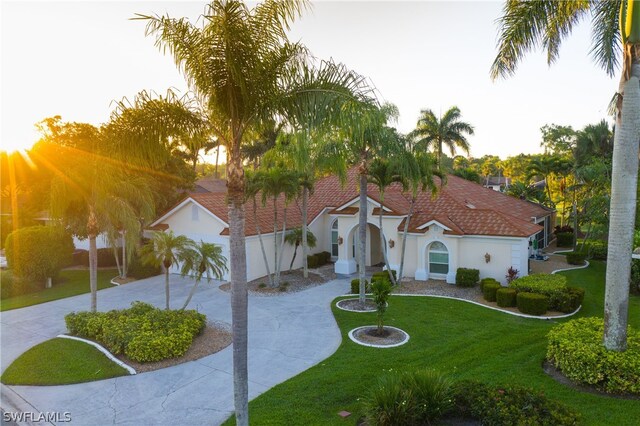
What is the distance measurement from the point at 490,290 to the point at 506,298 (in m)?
0.87

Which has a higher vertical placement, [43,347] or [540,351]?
[540,351]

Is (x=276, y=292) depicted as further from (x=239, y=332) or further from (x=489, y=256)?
(x=239, y=332)

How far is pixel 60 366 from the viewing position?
11.5 metres

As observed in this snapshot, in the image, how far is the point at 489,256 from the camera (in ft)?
64.8

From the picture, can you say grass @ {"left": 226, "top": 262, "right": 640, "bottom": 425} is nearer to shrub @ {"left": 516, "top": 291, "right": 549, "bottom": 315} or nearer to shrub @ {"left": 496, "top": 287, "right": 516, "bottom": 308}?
shrub @ {"left": 516, "top": 291, "right": 549, "bottom": 315}

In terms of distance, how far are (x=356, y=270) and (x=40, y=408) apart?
58.0ft

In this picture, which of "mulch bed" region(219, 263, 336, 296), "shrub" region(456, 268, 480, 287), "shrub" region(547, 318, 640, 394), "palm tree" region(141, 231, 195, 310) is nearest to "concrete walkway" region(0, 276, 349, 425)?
"mulch bed" region(219, 263, 336, 296)

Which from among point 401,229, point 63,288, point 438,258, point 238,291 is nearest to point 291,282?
point 401,229

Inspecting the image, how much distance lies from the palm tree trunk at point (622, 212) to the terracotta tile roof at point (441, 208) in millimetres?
9842

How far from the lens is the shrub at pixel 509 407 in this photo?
6988mm

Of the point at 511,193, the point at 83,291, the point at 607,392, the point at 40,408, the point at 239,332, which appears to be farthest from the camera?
the point at 511,193

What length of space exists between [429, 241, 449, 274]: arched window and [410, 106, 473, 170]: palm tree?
53.8 ft

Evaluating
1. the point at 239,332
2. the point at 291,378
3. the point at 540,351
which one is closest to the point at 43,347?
the point at 291,378

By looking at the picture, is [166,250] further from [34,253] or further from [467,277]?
[467,277]
